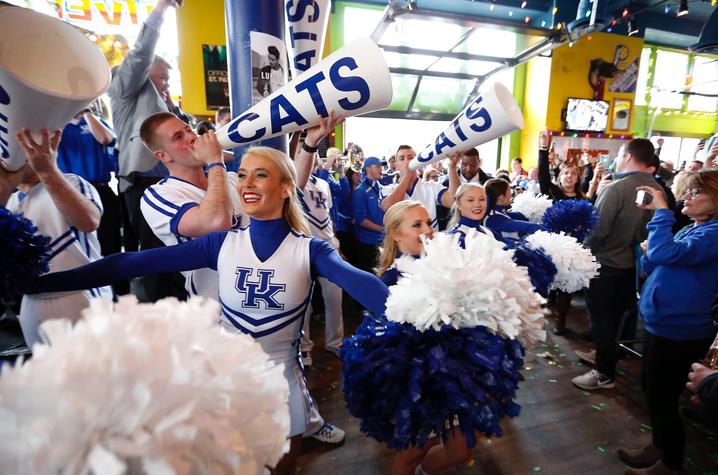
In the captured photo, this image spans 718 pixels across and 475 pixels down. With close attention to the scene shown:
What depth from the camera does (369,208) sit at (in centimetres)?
389

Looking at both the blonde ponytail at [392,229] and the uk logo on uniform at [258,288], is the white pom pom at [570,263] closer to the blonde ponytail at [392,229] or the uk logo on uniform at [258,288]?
the blonde ponytail at [392,229]

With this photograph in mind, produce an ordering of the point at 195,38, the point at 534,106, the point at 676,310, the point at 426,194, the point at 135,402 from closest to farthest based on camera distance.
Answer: the point at 135,402 < the point at 676,310 < the point at 426,194 < the point at 195,38 < the point at 534,106

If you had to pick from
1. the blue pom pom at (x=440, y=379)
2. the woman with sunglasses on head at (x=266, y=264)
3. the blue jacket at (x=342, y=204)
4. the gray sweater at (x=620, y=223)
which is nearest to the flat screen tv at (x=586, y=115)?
the blue jacket at (x=342, y=204)

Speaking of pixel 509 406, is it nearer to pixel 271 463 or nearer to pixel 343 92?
pixel 271 463

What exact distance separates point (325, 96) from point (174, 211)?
75cm

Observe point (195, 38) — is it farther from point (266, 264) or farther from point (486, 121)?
point (266, 264)

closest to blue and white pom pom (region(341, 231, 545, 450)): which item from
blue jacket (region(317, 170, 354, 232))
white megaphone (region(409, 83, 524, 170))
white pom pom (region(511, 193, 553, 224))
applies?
white megaphone (region(409, 83, 524, 170))

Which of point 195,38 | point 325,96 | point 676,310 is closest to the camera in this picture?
point 325,96

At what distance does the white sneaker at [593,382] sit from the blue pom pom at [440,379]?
2320 mm

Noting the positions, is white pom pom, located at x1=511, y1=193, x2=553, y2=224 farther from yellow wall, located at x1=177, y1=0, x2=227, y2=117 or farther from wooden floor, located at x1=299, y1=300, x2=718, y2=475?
yellow wall, located at x1=177, y1=0, x2=227, y2=117

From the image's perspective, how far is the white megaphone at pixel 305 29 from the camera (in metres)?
2.01

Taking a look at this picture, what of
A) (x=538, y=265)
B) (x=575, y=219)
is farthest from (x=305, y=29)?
(x=575, y=219)

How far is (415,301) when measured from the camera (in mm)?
852

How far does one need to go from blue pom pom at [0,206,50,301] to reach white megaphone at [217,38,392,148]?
2.33ft
